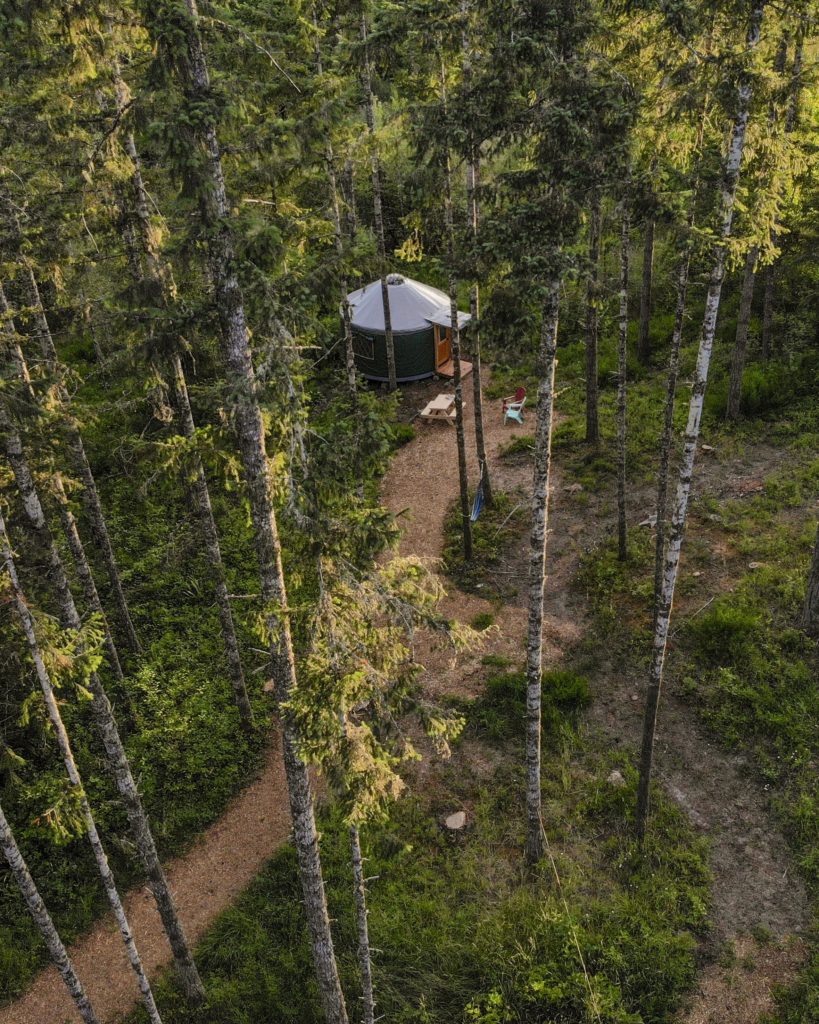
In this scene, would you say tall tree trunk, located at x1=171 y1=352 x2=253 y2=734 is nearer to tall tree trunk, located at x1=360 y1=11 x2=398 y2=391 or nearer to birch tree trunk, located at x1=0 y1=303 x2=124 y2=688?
birch tree trunk, located at x1=0 y1=303 x2=124 y2=688

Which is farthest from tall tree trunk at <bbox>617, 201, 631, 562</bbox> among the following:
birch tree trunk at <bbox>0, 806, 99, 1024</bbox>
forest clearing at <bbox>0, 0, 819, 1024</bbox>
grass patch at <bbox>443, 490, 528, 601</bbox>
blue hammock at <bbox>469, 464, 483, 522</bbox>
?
birch tree trunk at <bbox>0, 806, 99, 1024</bbox>

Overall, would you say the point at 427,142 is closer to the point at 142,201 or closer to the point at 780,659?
the point at 142,201

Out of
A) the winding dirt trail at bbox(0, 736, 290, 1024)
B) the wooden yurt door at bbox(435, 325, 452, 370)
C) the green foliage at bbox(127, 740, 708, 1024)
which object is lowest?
the winding dirt trail at bbox(0, 736, 290, 1024)

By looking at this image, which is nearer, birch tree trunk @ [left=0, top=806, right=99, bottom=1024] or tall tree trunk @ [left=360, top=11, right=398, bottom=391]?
birch tree trunk @ [left=0, top=806, right=99, bottom=1024]

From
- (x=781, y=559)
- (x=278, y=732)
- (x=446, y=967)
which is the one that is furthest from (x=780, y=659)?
(x=278, y=732)

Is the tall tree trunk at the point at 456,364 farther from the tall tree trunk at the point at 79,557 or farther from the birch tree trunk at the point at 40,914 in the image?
the birch tree trunk at the point at 40,914

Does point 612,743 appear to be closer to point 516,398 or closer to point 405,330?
point 516,398

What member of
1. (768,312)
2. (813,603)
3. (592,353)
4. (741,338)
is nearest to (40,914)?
(813,603)
